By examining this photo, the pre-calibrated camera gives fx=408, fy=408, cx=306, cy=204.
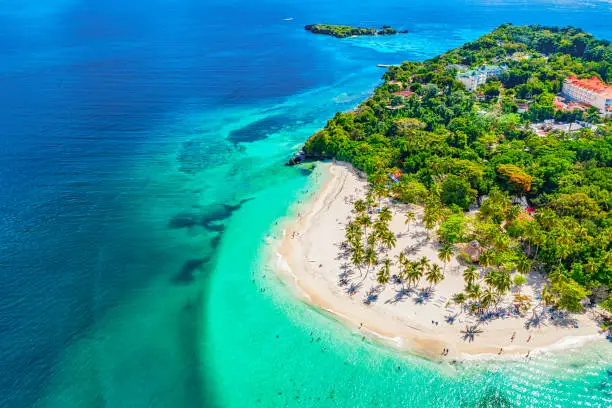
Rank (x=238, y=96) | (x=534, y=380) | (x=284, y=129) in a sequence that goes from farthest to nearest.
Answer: (x=238, y=96)
(x=284, y=129)
(x=534, y=380)

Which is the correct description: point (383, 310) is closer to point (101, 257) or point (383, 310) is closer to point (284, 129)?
point (101, 257)

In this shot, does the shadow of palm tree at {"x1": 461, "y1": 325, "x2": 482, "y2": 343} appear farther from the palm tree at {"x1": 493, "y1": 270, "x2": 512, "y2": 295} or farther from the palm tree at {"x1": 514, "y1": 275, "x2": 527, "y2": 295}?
the palm tree at {"x1": 514, "y1": 275, "x2": 527, "y2": 295}

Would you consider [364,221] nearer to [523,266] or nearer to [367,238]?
[367,238]

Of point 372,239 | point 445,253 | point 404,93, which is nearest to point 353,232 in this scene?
point 372,239

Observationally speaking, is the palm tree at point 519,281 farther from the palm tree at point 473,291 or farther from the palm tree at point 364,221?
the palm tree at point 364,221

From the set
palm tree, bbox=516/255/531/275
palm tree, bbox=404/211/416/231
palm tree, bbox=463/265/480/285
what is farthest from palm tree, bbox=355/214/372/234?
palm tree, bbox=516/255/531/275

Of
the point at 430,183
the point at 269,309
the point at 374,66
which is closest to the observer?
the point at 269,309

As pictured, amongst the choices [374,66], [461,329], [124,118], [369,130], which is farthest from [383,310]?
[374,66]
